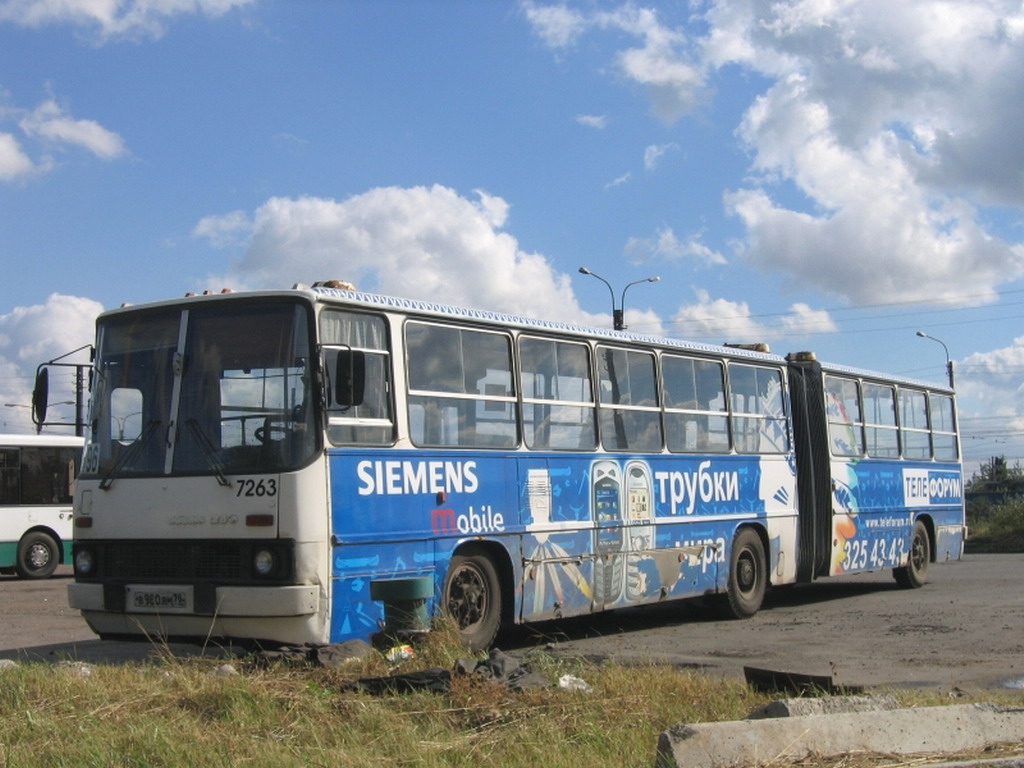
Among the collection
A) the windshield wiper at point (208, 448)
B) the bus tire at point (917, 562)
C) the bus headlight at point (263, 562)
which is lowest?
the bus tire at point (917, 562)

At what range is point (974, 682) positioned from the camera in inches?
383

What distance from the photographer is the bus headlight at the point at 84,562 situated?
10367mm

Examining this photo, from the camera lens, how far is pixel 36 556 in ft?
82.5

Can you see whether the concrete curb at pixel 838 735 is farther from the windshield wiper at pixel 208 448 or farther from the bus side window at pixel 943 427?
the bus side window at pixel 943 427

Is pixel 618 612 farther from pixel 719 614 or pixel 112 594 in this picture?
pixel 112 594

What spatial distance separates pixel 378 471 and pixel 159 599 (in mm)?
1844

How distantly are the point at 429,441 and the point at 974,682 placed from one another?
4.47 meters

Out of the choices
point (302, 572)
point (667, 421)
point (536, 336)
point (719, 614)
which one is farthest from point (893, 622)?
point (302, 572)

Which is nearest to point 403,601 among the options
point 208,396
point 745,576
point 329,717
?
point 208,396

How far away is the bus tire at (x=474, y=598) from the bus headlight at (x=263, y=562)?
170 cm

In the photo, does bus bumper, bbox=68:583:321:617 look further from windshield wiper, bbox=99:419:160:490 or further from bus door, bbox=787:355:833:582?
bus door, bbox=787:355:833:582

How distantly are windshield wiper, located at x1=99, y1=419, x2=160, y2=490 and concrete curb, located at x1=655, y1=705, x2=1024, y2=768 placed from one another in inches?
216

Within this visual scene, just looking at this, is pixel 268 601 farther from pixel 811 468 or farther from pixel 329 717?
pixel 811 468

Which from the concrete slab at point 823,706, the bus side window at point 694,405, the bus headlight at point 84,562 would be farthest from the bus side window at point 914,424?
the concrete slab at point 823,706
